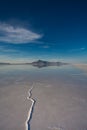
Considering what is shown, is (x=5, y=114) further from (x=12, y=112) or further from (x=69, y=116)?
(x=69, y=116)

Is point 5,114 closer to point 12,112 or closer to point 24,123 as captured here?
point 12,112

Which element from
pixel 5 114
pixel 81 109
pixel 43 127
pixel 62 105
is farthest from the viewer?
pixel 62 105

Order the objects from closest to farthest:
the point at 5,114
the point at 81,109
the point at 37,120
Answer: the point at 37,120
the point at 5,114
the point at 81,109

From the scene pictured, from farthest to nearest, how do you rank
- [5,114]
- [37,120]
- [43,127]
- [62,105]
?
[62,105] < [5,114] < [37,120] < [43,127]

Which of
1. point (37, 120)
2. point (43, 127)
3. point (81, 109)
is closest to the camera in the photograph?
point (43, 127)

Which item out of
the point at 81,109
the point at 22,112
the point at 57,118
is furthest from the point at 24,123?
the point at 81,109

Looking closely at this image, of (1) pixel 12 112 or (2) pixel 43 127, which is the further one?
(1) pixel 12 112

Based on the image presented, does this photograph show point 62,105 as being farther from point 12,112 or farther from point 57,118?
point 12,112

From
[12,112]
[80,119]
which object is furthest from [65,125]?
[12,112]

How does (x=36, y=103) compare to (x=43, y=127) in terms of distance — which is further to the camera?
(x=36, y=103)
